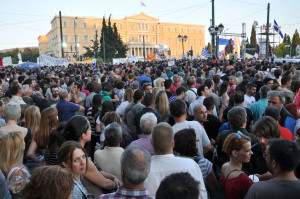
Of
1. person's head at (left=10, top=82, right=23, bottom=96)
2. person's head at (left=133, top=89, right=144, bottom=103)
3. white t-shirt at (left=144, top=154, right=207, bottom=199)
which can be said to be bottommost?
white t-shirt at (left=144, top=154, right=207, bottom=199)

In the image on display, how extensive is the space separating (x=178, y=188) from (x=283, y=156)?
1.17m

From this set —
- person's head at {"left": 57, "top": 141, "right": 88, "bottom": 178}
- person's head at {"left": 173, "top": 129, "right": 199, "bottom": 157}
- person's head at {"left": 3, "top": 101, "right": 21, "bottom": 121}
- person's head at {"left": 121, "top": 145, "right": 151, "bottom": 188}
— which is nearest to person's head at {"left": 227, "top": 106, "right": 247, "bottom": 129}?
person's head at {"left": 173, "top": 129, "right": 199, "bottom": 157}

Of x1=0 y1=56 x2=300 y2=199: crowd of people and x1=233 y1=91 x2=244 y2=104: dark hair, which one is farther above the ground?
x1=233 y1=91 x2=244 y2=104: dark hair

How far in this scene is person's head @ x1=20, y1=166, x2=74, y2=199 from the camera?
1733 mm

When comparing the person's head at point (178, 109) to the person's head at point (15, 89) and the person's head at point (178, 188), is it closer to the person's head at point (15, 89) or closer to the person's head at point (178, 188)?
the person's head at point (178, 188)

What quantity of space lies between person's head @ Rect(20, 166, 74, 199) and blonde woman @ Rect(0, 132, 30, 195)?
1.13 metres

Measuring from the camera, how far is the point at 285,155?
2.26m

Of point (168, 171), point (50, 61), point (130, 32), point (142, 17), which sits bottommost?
point (168, 171)

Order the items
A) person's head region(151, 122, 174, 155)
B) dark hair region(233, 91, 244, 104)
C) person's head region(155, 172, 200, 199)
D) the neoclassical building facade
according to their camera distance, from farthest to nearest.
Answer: the neoclassical building facade, dark hair region(233, 91, 244, 104), person's head region(151, 122, 174, 155), person's head region(155, 172, 200, 199)

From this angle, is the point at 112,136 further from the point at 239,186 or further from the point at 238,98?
the point at 238,98

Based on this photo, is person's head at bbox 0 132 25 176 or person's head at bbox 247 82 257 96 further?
person's head at bbox 247 82 257 96

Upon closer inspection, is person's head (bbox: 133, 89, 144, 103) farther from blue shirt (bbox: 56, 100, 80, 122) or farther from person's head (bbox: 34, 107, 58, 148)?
A: person's head (bbox: 34, 107, 58, 148)

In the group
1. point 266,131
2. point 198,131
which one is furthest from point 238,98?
point 266,131

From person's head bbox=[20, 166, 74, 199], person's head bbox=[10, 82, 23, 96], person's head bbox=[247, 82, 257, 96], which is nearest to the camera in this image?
person's head bbox=[20, 166, 74, 199]
